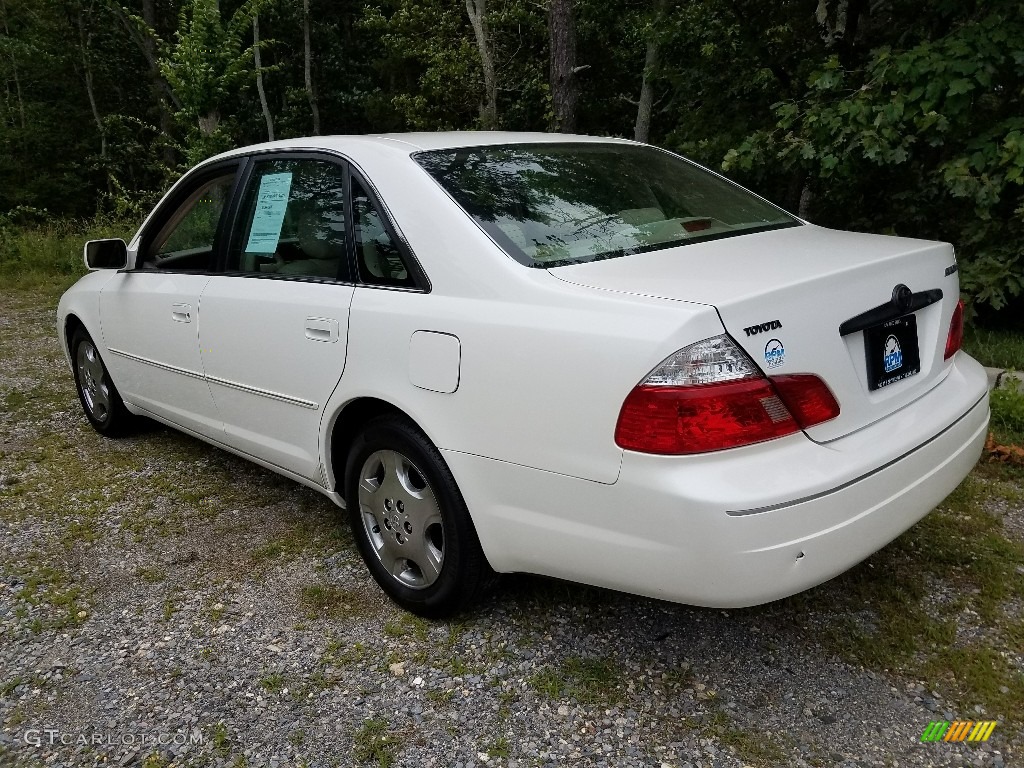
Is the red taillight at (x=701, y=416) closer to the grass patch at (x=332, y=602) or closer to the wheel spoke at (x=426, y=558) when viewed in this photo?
the wheel spoke at (x=426, y=558)

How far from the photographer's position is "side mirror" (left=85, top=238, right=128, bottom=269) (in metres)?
4.21

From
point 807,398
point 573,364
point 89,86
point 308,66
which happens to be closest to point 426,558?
point 573,364

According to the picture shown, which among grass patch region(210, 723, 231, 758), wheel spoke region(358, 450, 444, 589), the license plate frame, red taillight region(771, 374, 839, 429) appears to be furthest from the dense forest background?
grass patch region(210, 723, 231, 758)

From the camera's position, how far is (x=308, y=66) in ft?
85.9

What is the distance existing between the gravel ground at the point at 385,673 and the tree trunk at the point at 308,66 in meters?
25.2

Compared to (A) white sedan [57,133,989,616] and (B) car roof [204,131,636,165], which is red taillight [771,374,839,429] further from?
(B) car roof [204,131,636,165]

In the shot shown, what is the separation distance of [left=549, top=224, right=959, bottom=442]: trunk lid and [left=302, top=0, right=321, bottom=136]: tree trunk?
85.2 ft

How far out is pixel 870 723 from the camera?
2240 millimetres

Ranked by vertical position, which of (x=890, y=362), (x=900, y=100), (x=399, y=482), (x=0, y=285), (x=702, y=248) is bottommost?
(x=0, y=285)

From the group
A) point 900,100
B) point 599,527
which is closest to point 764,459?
point 599,527

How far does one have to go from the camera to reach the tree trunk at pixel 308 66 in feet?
84.1

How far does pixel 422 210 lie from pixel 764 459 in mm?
1332

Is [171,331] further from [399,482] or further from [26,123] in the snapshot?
[26,123]

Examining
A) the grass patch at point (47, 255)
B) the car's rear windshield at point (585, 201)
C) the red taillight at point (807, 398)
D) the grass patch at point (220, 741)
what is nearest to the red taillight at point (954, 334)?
the car's rear windshield at point (585, 201)
